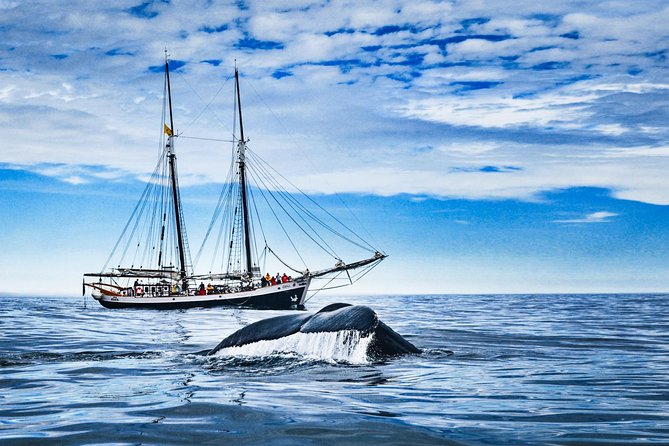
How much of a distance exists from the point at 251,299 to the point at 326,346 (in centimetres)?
5651

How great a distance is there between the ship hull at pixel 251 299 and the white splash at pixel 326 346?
181 ft

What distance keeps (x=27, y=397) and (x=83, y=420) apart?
1.95 metres

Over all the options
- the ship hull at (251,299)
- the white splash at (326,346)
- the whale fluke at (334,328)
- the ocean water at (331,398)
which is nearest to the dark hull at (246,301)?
the ship hull at (251,299)

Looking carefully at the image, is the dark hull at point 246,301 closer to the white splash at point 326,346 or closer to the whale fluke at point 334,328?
the whale fluke at point 334,328

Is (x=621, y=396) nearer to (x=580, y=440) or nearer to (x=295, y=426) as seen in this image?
(x=580, y=440)

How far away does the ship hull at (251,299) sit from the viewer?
216 ft

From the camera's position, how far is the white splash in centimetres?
1020

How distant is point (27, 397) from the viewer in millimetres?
7359

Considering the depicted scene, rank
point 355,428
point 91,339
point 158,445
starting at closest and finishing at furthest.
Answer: point 158,445
point 355,428
point 91,339

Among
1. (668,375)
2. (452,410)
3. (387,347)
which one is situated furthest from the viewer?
(387,347)

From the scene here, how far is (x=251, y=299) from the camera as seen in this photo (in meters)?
65.9

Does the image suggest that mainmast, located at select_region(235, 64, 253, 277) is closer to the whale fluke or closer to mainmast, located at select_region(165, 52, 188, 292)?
mainmast, located at select_region(165, 52, 188, 292)

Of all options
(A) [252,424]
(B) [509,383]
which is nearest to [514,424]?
(A) [252,424]

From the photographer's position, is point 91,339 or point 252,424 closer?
point 252,424
